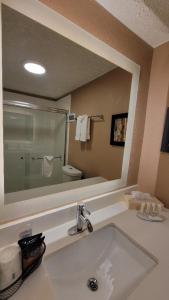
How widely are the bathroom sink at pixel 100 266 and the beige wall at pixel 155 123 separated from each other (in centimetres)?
59

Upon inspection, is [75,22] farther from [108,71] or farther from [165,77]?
[165,77]

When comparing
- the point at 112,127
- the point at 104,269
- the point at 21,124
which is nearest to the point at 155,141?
the point at 112,127

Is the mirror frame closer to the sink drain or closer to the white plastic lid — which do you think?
the sink drain

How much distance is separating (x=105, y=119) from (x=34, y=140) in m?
1.12

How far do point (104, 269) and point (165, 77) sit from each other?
1370 millimetres

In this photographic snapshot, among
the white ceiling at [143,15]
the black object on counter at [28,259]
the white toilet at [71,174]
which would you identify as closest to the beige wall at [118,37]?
the white ceiling at [143,15]

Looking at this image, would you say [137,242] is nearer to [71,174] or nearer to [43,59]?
[71,174]

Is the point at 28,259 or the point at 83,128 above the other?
the point at 83,128

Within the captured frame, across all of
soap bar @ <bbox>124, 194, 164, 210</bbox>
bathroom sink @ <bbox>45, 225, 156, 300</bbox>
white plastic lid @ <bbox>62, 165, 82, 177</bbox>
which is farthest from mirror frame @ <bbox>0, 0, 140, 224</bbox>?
white plastic lid @ <bbox>62, 165, 82, 177</bbox>

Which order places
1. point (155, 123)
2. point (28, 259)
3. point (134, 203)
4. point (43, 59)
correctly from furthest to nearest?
point (43, 59) < point (155, 123) < point (134, 203) < point (28, 259)

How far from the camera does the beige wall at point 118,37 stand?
0.72 m

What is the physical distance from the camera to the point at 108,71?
4.24 feet

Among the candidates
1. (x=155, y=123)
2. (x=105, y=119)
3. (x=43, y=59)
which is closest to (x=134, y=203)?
(x=155, y=123)

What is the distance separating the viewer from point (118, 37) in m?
0.92
